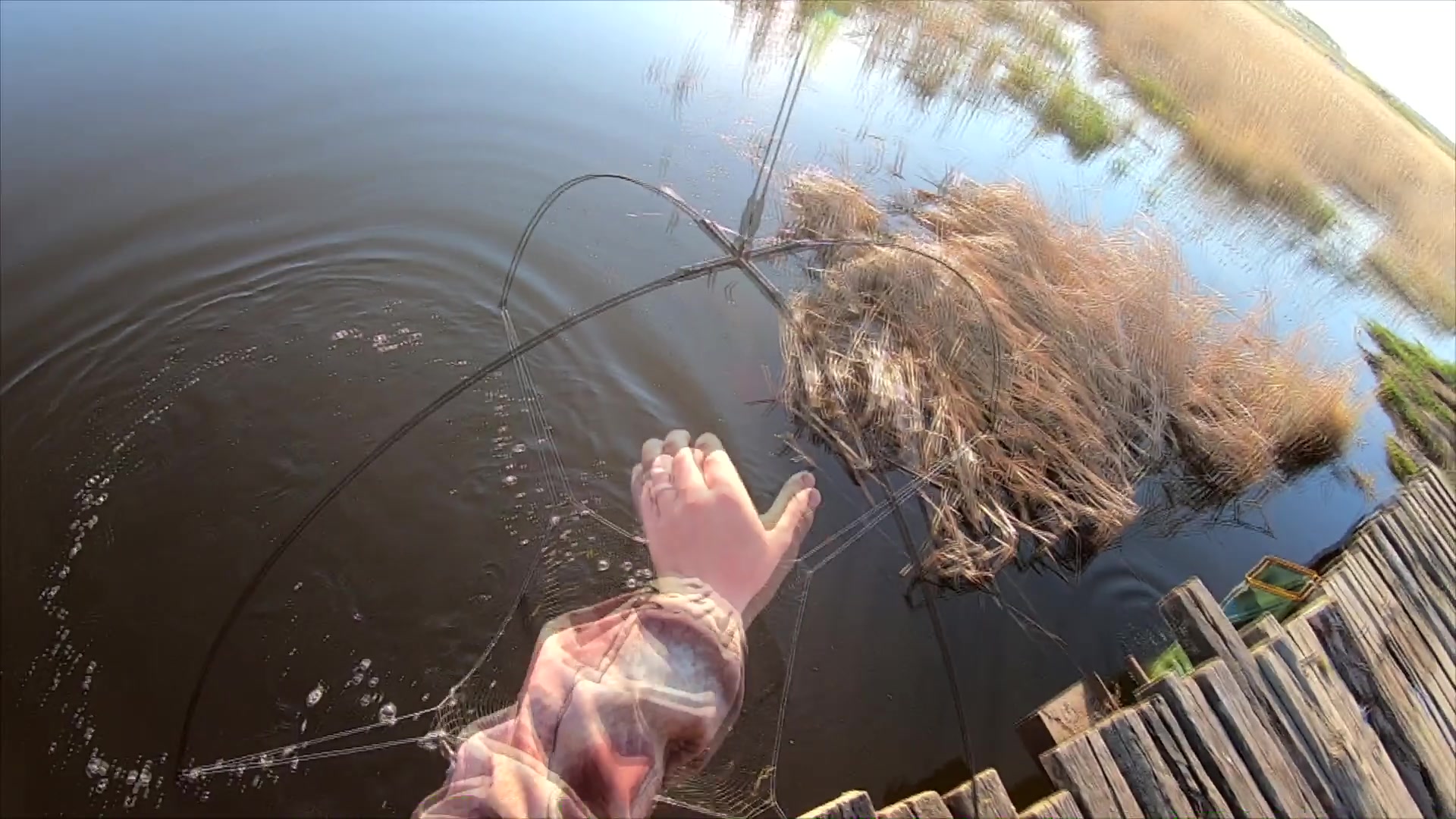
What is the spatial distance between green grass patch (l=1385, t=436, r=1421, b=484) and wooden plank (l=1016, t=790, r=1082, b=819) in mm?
4281

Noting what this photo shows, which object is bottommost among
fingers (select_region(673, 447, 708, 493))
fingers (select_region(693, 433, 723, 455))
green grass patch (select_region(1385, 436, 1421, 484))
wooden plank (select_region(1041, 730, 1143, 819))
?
green grass patch (select_region(1385, 436, 1421, 484))

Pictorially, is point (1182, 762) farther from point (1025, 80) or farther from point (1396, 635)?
point (1025, 80)

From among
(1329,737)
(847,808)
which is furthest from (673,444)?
(1329,737)

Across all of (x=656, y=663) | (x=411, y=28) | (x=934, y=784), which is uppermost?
(x=656, y=663)

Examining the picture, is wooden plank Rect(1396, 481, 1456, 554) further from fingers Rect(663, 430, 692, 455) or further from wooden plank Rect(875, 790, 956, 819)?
fingers Rect(663, 430, 692, 455)

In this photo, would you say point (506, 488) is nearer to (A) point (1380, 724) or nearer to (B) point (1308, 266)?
(A) point (1380, 724)

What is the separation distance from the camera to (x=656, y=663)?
1985mm

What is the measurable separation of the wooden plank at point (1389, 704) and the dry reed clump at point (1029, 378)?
0.93 m

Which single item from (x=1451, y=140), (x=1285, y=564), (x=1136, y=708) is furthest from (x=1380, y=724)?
(x=1451, y=140)

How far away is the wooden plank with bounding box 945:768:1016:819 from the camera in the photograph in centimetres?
248

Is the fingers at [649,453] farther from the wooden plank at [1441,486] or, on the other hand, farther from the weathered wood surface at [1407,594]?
the wooden plank at [1441,486]

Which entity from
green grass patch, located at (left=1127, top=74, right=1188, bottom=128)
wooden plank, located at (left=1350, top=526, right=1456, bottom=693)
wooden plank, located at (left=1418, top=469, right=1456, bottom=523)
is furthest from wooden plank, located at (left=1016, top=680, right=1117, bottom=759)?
green grass patch, located at (left=1127, top=74, right=1188, bottom=128)

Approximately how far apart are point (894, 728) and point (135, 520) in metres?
2.83

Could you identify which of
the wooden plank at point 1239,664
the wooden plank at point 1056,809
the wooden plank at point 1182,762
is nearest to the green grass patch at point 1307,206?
the wooden plank at point 1239,664
